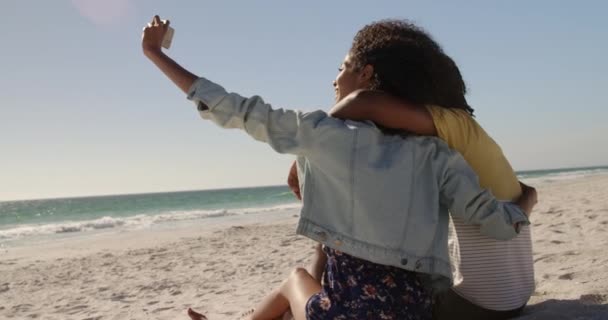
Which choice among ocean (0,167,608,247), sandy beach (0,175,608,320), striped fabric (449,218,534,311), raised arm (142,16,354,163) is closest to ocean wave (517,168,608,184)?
ocean (0,167,608,247)

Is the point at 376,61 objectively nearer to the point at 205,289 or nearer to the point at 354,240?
the point at 354,240

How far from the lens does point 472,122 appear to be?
2.08 m

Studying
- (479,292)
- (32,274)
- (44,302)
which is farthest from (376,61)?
(32,274)

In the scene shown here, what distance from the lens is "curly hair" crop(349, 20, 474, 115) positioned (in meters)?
1.95

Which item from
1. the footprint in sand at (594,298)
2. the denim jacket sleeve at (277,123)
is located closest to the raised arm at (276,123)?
the denim jacket sleeve at (277,123)

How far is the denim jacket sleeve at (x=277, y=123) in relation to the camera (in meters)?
1.74

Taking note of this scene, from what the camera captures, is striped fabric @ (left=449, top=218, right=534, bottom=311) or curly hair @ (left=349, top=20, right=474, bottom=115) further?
striped fabric @ (left=449, top=218, right=534, bottom=311)

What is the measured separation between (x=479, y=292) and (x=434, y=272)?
461mm

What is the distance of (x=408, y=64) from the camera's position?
1.95 metres

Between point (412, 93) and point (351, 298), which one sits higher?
point (412, 93)

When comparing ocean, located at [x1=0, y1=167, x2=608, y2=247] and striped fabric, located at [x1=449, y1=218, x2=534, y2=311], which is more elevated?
striped fabric, located at [x1=449, y1=218, x2=534, y2=311]

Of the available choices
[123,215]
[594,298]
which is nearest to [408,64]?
[594,298]

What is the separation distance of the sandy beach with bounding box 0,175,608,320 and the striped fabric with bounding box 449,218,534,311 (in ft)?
0.67

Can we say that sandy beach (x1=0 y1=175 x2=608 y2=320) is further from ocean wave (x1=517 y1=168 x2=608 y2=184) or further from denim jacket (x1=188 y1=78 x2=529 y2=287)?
ocean wave (x1=517 y1=168 x2=608 y2=184)
